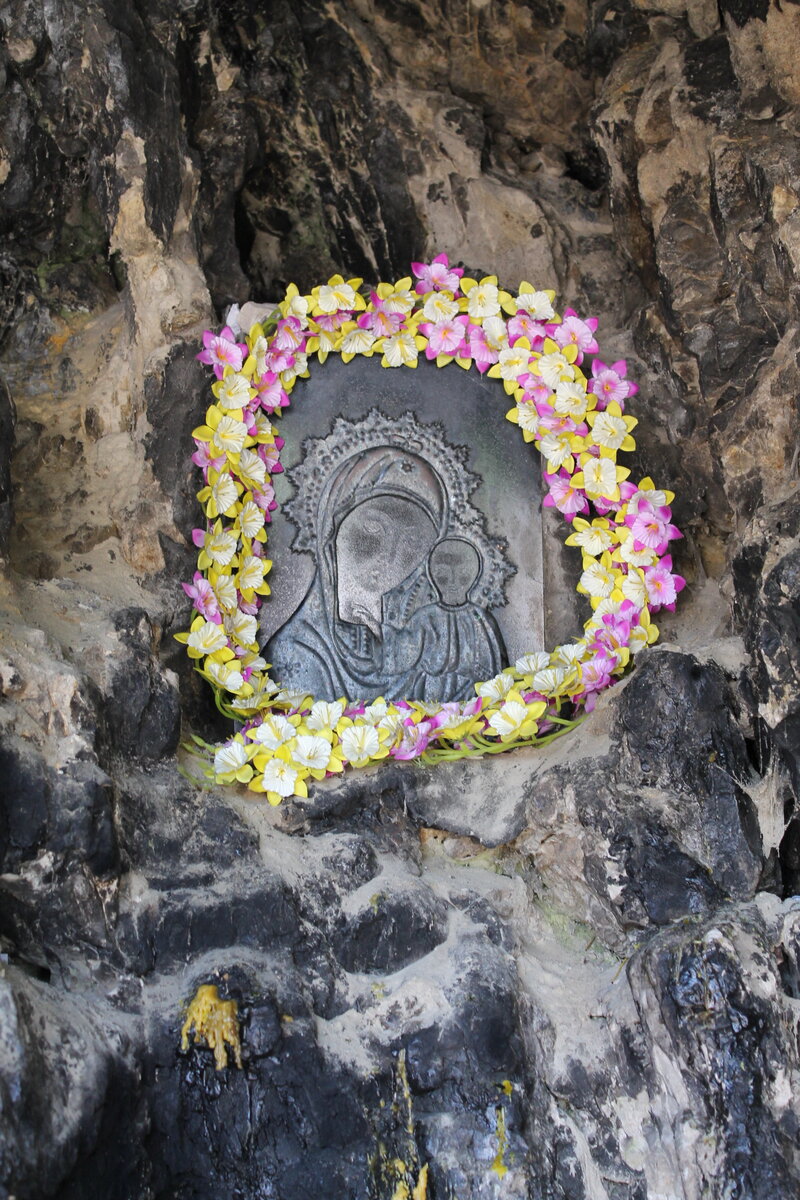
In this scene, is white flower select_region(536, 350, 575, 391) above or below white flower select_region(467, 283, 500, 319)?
below

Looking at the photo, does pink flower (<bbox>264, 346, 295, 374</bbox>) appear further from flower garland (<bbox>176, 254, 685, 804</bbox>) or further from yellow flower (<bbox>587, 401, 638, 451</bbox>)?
yellow flower (<bbox>587, 401, 638, 451</bbox>)

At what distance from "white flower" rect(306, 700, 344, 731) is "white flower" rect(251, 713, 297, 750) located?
8 centimetres

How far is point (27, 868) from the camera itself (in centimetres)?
257

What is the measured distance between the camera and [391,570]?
11.2 ft

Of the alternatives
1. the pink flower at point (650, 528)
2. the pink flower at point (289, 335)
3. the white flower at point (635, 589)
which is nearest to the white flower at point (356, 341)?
the pink flower at point (289, 335)

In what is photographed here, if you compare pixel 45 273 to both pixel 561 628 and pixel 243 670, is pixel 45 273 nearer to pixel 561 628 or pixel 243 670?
pixel 243 670

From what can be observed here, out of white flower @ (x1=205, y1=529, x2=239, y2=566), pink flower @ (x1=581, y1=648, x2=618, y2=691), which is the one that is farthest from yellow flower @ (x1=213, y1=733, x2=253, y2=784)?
pink flower @ (x1=581, y1=648, x2=618, y2=691)

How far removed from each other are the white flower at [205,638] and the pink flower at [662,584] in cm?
→ 117

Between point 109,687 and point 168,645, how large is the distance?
346mm

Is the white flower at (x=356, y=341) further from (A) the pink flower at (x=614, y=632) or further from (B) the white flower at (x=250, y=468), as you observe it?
(A) the pink flower at (x=614, y=632)

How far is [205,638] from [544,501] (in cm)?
103

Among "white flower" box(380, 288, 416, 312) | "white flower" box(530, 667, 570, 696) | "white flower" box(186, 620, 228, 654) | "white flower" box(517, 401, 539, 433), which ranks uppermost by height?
"white flower" box(380, 288, 416, 312)

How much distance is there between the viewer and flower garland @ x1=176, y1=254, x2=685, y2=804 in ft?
10.2

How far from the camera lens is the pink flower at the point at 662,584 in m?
3.29
